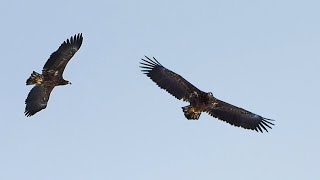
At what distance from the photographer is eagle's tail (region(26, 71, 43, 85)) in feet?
94.4

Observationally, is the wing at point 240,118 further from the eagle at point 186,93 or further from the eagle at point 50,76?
the eagle at point 50,76

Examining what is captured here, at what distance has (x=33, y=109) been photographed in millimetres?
30594

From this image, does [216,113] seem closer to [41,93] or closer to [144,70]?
[144,70]

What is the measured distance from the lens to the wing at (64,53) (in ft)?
95.3

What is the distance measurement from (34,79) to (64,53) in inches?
69.8

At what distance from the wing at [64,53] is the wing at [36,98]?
4.73 feet

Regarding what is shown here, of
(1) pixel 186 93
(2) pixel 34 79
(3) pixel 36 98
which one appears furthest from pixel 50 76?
(1) pixel 186 93

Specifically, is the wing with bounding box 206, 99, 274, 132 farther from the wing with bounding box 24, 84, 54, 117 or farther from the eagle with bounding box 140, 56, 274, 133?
the wing with bounding box 24, 84, 54, 117

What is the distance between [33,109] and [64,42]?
12.5ft

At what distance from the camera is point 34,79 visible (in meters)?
28.9

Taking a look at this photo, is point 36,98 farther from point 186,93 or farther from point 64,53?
point 186,93

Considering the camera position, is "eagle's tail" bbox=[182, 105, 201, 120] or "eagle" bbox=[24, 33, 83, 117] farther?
"eagle" bbox=[24, 33, 83, 117]

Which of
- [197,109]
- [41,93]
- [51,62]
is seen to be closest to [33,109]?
[41,93]

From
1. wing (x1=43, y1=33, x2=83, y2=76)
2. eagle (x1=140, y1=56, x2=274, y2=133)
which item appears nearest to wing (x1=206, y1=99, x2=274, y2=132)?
eagle (x1=140, y1=56, x2=274, y2=133)
